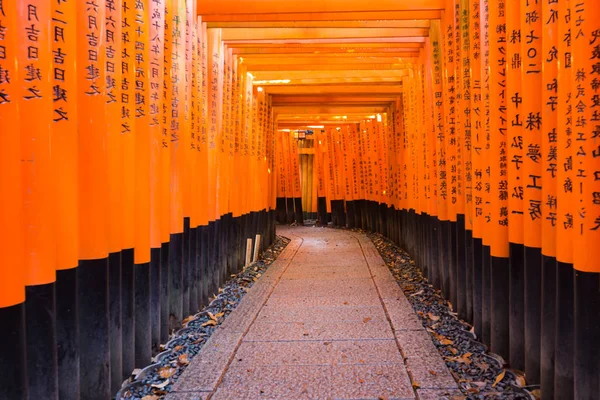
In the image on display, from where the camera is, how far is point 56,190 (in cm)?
256

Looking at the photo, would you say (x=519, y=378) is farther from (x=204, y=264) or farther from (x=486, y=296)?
(x=204, y=264)

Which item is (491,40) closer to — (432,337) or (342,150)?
(432,337)

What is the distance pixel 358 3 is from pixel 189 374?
4.57 meters

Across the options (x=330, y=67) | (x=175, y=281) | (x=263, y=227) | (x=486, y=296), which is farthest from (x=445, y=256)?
(x=263, y=227)

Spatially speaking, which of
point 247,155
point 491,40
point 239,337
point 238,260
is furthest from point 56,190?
point 247,155

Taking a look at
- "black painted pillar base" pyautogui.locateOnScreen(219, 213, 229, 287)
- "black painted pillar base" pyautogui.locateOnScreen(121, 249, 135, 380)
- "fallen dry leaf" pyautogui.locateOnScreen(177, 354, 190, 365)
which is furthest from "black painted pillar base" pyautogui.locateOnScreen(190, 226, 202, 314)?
"black painted pillar base" pyautogui.locateOnScreen(121, 249, 135, 380)

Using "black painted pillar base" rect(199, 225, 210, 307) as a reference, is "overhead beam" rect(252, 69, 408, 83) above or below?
above

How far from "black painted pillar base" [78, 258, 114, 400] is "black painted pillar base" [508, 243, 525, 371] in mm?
2893

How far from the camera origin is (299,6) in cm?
576

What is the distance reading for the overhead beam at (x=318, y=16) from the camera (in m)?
5.80

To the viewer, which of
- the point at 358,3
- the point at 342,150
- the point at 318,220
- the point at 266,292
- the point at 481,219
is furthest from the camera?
the point at 318,220

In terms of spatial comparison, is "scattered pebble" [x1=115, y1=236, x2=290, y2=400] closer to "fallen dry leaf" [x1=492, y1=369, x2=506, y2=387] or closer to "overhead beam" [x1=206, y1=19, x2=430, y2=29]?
"fallen dry leaf" [x1=492, y1=369, x2=506, y2=387]

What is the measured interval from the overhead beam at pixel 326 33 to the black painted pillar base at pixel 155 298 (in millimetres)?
4114

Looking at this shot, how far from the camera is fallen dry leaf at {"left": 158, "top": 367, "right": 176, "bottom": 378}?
3609 mm
